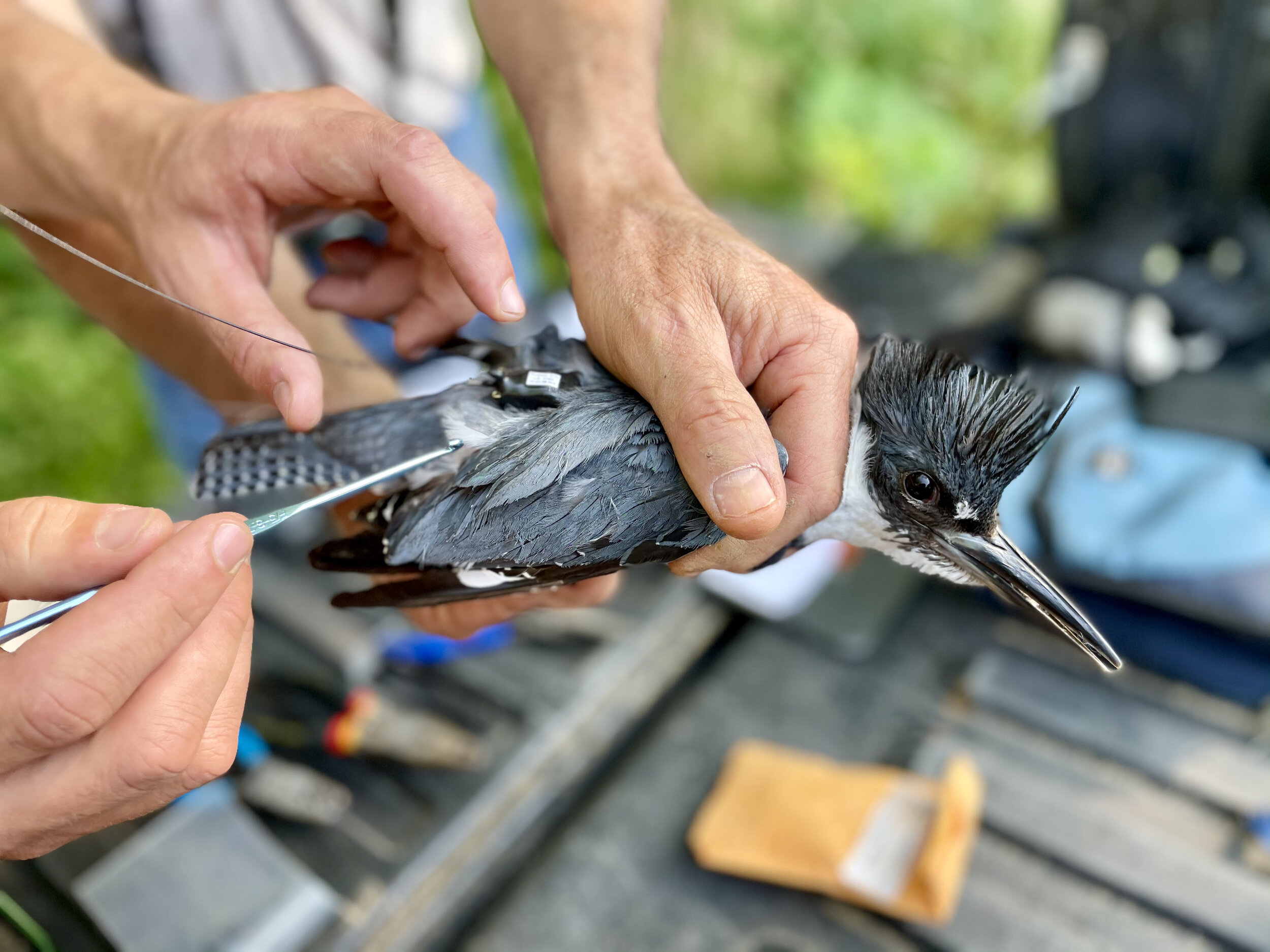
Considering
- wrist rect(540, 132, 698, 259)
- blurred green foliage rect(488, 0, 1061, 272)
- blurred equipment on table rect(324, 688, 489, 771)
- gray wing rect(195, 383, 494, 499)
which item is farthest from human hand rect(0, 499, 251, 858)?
blurred green foliage rect(488, 0, 1061, 272)

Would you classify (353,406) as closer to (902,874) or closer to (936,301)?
(902,874)

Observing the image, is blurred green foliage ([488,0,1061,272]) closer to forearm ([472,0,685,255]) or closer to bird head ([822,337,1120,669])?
forearm ([472,0,685,255])

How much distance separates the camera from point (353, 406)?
1.50 meters

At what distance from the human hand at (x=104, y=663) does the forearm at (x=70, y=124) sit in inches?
27.9

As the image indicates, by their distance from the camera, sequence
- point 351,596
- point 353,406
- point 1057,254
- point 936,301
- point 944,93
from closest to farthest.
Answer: point 351,596 < point 353,406 < point 1057,254 < point 936,301 < point 944,93

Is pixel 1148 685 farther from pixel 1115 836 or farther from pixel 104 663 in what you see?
pixel 104 663

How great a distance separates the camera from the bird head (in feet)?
3.98

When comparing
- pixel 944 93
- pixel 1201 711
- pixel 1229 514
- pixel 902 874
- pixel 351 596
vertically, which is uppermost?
pixel 351 596

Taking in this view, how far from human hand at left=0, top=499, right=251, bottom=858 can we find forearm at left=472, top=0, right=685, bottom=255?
0.82 m

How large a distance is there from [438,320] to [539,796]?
124 centimetres

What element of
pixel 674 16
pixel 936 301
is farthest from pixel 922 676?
pixel 674 16

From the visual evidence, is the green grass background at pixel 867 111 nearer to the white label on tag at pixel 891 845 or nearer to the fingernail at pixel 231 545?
the white label on tag at pixel 891 845

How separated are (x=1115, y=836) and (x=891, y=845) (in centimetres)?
54

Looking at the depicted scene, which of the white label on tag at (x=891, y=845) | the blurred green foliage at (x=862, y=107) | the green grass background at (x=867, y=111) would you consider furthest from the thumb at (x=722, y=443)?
the blurred green foliage at (x=862, y=107)
